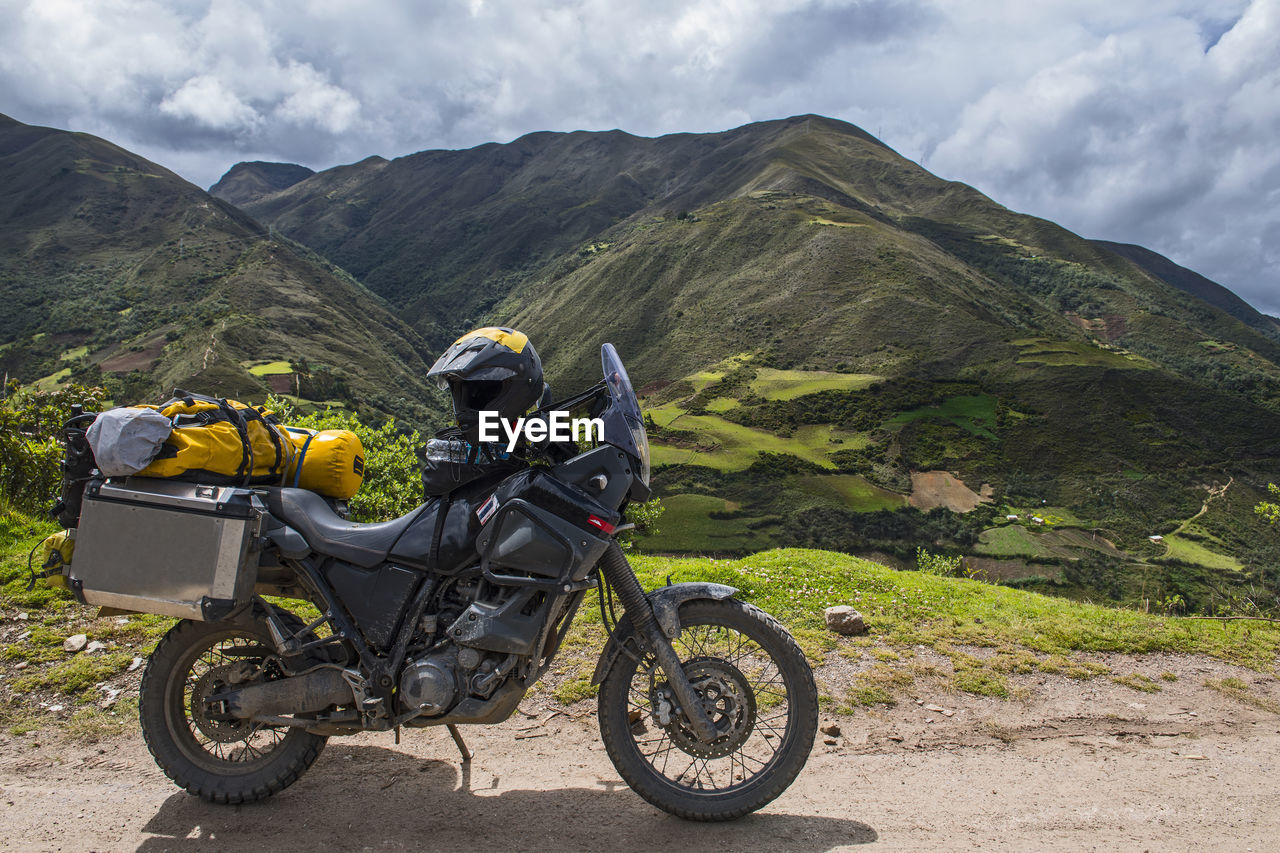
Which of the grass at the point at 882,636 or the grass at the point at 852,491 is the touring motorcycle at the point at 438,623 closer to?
the grass at the point at 882,636

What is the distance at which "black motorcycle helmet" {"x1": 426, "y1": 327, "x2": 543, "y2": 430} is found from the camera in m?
3.26

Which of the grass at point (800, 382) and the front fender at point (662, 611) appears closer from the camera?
the front fender at point (662, 611)

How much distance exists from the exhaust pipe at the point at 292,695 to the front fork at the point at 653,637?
4.37 ft

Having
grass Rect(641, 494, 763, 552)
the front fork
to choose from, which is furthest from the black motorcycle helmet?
grass Rect(641, 494, 763, 552)

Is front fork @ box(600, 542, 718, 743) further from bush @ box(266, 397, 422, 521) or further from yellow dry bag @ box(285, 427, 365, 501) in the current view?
bush @ box(266, 397, 422, 521)

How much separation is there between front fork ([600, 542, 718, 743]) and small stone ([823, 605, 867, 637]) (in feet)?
8.68

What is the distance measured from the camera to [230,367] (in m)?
83.1

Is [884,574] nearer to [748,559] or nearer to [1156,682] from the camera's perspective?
[748,559]

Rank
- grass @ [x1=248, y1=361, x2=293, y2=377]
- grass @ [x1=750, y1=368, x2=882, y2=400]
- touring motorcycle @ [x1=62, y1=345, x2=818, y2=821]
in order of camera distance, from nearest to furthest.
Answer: touring motorcycle @ [x1=62, y1=345, x2=818, y2=821] < grass @ [x1=248, y1=361, x2=293, y2=377] < grass @ [x1=750, y1=368, x2=882, y2=400]

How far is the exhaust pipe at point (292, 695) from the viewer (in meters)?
3.33

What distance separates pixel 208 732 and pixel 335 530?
1217mm

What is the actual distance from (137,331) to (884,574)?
125983 mm

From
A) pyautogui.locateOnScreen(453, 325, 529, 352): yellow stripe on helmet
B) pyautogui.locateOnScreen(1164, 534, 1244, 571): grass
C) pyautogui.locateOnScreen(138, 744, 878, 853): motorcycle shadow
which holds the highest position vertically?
pyautogui.locateOnScreen(453, 325, 529, 352): yellow stripe on helmet

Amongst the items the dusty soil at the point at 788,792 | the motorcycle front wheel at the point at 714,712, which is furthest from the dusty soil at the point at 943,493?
the motorcycle front wheel at the point at 714,712
